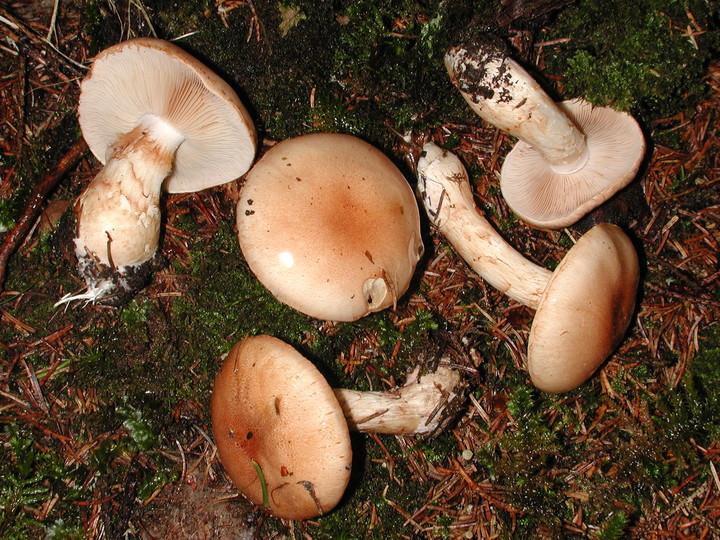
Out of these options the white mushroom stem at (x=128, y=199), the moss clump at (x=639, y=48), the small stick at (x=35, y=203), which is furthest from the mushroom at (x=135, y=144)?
the moss clump at (x=639, y=48)

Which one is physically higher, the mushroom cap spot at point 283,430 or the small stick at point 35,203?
the small stick at point 35,203

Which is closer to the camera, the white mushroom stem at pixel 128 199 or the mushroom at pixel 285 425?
the mushroom at pixel 285 425

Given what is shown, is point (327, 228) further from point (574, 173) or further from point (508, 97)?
point (574, 173)

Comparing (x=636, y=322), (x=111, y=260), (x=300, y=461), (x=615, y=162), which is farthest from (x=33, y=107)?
(x=636, y=322)

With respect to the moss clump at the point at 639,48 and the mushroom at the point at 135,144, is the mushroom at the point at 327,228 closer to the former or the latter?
the mushroom at the point at 135,144

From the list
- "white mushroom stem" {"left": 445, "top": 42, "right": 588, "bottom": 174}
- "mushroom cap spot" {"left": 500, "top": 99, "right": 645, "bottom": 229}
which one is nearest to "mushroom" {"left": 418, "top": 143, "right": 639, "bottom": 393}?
"mushroom cap spot" {"left": 500, "top": 99, "right": 645, "bottom": 229}

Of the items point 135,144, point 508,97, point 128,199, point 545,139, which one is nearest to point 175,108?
point 135,144

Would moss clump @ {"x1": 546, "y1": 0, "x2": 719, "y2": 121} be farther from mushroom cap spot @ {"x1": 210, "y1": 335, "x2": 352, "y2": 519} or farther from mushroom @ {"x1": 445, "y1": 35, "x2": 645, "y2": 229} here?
mushroom cap spot @ {"x1": 210, "y1": 335, "x2": 352, "y2": 519}
